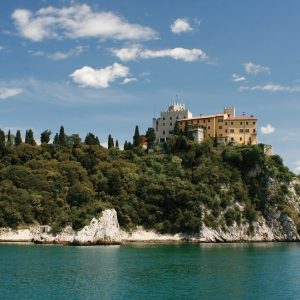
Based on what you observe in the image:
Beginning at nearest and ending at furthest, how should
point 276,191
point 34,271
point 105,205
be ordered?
point 34,271, point 105,205, point 276,191

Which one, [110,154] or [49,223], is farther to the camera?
[110,154]

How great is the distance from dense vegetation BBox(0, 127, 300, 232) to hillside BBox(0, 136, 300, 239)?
0.15 metres

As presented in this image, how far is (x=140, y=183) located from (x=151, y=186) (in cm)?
254

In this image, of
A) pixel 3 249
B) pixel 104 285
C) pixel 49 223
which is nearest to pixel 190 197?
pixel 49 223

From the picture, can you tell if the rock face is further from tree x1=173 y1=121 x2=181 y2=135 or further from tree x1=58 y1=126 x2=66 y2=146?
tree x1=58 y1=126 x2=66 y2=146

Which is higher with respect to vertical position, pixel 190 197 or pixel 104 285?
pixel 190 197

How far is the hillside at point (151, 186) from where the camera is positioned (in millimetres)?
78250

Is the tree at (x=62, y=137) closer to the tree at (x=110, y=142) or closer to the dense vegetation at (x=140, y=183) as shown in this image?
the dense vegetation at (x=140, y=183)

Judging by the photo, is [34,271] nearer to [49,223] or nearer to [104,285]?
[104,285]

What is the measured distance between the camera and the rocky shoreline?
238ft

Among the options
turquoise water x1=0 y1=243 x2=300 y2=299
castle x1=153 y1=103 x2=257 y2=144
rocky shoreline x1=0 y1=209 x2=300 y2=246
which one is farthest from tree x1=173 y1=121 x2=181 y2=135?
turquoise water x1=0 y1=243 x2=300 y2=299


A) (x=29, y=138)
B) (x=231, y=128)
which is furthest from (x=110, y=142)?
(x=231, y=128)

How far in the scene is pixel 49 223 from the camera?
251 feet

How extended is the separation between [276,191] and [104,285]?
6148 centimetres
